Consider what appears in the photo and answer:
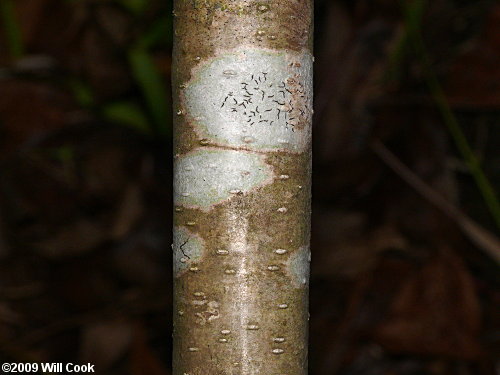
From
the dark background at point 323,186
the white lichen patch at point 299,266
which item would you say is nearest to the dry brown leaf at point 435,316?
the dark background at point 323,186

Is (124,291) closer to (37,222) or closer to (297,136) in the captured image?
(37,222)

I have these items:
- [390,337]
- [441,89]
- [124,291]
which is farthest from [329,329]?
[441,89]

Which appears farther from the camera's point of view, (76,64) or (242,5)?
(76,64)

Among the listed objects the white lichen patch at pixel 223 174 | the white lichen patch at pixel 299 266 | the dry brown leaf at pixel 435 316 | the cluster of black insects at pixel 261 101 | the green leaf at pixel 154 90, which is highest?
the green leaf at pixel 154 90

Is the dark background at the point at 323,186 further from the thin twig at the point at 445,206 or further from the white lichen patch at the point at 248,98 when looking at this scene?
the white lichen patch at the point at 248,98

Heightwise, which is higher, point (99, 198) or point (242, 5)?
point (242, 5)

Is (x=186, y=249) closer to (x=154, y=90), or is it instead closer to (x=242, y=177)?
(x=242, y=177)

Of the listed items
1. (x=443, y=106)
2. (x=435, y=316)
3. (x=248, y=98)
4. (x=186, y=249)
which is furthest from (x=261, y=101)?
(x=443, y=106)
